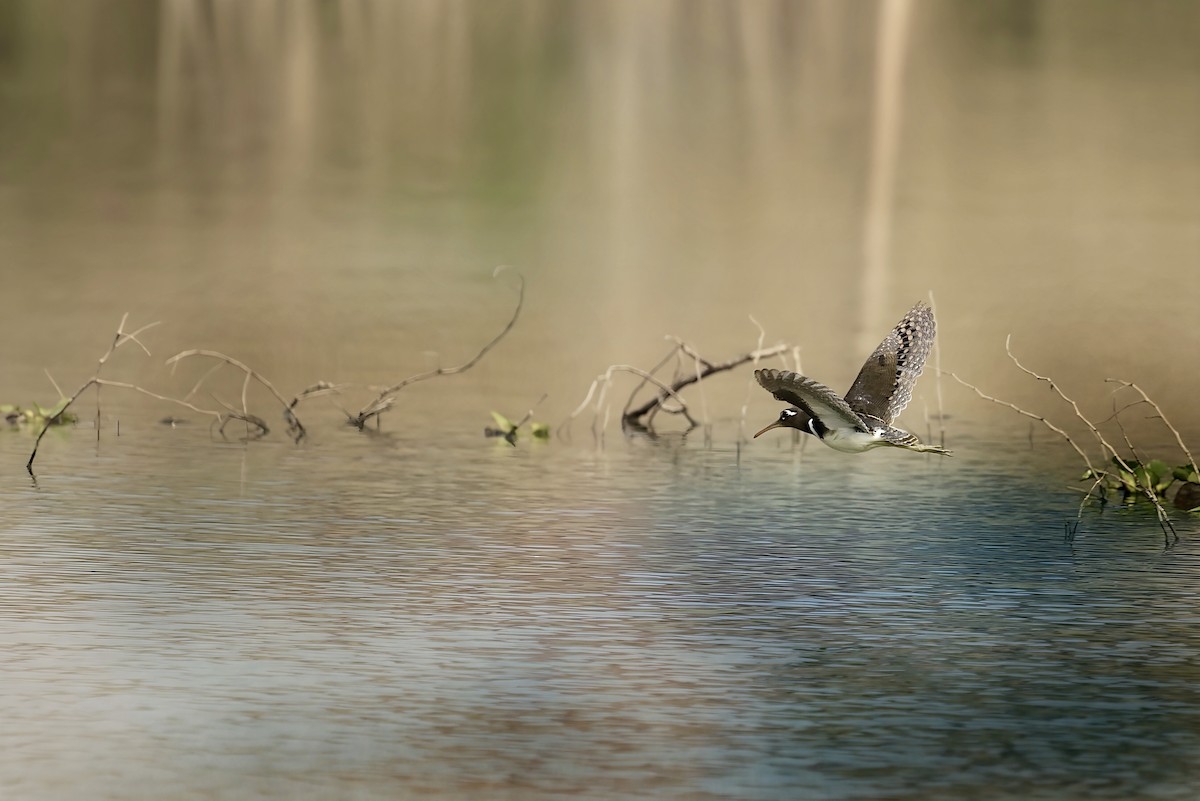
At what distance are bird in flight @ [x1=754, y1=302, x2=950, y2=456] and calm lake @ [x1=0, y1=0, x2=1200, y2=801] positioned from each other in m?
1.05

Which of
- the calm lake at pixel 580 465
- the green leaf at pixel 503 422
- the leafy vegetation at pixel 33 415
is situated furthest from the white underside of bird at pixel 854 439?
the leafy vegetation at pixel 33 415

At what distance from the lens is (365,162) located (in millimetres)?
66000

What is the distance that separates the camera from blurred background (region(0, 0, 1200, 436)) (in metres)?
36.3

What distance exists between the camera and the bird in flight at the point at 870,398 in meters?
18.0

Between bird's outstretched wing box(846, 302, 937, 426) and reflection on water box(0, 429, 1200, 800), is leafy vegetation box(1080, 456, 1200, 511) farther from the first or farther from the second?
bird's outstretched wing box(846, 302, 937, 426)

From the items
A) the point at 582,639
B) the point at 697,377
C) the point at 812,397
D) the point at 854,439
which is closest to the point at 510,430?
the point at 697,377


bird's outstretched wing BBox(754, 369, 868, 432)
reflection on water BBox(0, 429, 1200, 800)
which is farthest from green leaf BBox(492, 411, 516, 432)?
bird's outstretched wing BBox(754, 369, 868, 432)

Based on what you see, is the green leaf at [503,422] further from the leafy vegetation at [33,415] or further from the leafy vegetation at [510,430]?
the leafy vegetation at [33,415]

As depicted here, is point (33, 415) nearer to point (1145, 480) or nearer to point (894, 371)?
point (894, 371)

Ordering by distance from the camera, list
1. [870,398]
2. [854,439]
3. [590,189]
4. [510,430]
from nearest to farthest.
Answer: [854,439], [870,398], [510,430], [590,189]

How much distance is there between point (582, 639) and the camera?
1627 cm

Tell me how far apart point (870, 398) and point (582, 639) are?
166 inches

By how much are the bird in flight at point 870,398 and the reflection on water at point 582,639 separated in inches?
41.4

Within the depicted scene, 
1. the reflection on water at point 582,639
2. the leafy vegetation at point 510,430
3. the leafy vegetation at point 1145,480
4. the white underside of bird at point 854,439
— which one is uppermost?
the white underside of bird at point 854,439
